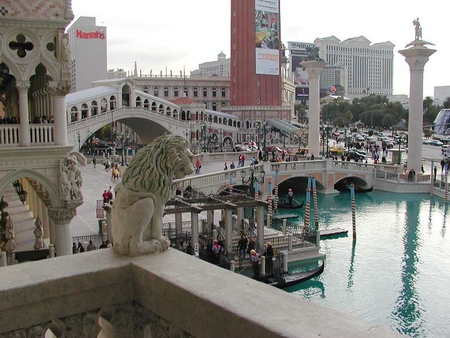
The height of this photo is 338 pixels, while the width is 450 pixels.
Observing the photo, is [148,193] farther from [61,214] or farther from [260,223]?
[260,223]

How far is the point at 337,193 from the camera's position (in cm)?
4034

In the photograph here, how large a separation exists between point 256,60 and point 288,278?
61.9 meters

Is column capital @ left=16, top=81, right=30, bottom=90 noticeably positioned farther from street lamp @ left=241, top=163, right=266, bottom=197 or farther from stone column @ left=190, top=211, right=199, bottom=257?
street lamp @ left=241, top=163, right=266, bottom=197

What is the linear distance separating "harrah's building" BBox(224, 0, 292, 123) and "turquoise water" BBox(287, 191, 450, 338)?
152 feet

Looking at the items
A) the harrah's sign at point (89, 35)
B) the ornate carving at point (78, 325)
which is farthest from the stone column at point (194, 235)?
the harrah's sign at point (89, 35)

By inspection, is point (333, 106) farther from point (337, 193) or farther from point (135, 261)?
point (135, 261)

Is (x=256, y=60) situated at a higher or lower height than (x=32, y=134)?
higher


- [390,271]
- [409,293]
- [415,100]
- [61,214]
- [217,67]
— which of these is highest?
[217,67]

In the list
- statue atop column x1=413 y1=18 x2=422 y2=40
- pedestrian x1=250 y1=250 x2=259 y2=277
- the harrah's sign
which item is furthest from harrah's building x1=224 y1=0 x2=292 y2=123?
pedestrian x1=250 y1=250 x2=259 y2=277

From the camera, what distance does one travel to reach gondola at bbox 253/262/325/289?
18312 mm

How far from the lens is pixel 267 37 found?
7881 cm

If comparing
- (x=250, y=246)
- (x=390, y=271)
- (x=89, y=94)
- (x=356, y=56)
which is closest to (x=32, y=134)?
(x=250, y=246)

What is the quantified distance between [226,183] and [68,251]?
64.7 feet

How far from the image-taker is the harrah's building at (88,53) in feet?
331
